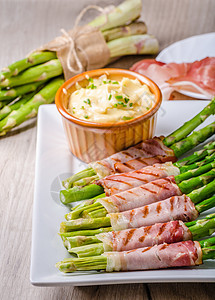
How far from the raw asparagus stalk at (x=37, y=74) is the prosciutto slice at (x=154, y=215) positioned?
1.88m

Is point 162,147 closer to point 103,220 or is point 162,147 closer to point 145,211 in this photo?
point 145,211

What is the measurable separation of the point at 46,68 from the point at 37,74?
0.12m

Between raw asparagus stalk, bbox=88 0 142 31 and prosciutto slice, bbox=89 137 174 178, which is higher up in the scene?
raw asparagus stalk, bbox=88 0 142 31

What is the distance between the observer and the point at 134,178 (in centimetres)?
262

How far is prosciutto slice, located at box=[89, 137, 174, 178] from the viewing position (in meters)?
2.77

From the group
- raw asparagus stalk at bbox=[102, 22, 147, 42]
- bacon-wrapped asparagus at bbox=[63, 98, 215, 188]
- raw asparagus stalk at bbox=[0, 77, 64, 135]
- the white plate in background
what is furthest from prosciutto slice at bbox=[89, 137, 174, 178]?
raw asparagus stalk at bbox=[102, 22, 147, 42]

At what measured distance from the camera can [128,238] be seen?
2238 millimetres

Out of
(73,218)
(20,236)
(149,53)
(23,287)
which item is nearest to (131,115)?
(73,218)

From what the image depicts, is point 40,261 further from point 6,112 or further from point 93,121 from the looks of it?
point 6,112

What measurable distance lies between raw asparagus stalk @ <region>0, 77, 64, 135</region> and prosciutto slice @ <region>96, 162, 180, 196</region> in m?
1.30

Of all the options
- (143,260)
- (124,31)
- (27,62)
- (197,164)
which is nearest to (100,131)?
(197,164)

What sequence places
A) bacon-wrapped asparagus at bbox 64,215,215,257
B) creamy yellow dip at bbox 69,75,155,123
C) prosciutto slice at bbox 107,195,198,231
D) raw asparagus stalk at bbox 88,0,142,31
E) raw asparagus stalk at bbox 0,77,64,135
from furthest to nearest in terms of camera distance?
raw asparagus stalk at bbox 88,0,142,31
raw asparagus stalk at bbox 0,77,64,135
creamy yellow dip at bbox 69,75,155,123
prosciutto slice at bbox 107,195,198,231
bacon-wrapped asparagus at bbox 64,215,215,257

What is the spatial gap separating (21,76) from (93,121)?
1.25 meters

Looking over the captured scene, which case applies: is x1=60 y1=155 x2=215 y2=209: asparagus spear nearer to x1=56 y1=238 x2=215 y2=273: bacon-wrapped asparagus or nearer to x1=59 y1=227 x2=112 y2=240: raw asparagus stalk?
x1=59 y1=227 x2=112 y2=240: raw asparagus stalk
